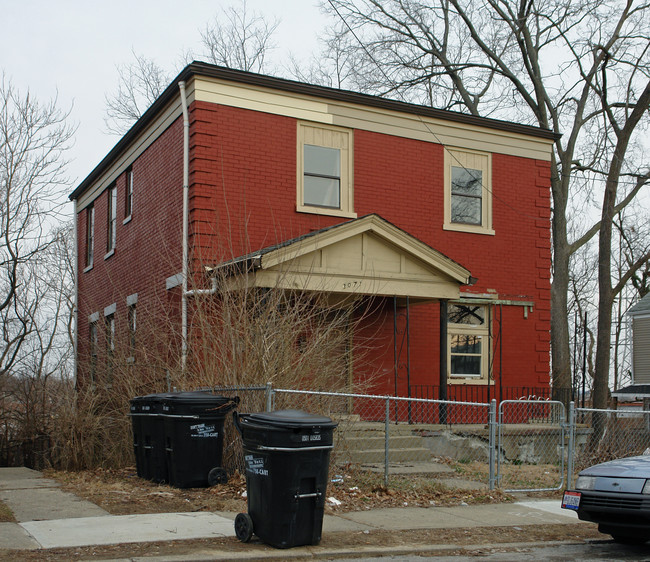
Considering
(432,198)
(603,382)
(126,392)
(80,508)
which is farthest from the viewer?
(603,382)

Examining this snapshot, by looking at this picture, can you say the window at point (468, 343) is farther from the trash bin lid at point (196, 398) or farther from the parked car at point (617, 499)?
the parked car at point (617, 499)

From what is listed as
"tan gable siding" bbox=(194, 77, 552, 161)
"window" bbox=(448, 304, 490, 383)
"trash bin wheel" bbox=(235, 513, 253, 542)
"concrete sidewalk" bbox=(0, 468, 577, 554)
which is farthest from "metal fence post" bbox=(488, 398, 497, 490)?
"tan gable siding" bbox=(194, 77, 552, 161)

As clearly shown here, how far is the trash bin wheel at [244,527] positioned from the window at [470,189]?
12.0m

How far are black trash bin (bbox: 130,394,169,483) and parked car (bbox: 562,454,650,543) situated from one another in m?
5.10

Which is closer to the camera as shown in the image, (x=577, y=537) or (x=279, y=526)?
(x=279, y=526)

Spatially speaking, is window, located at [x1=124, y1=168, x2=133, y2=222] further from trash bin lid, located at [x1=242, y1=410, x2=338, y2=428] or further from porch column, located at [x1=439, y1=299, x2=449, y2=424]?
Result: trash bin lid, located at [x1=242, y1=410, x2=338, y2=428]

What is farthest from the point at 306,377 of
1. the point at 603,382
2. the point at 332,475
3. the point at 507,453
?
the point at 603,382

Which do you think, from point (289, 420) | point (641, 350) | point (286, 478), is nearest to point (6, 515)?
point (286, 478)

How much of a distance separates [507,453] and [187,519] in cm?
893

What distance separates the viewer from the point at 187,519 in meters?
8.62

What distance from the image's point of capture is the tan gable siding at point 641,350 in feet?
114

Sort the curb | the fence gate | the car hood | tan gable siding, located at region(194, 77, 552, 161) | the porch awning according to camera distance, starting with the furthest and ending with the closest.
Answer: tan gable siding, located at region(194, 77, 552, 161)
the fence gate
the porch awning
the car hood
the curb

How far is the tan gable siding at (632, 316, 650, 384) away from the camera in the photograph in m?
34.7

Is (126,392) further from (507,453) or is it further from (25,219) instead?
(25,219)
